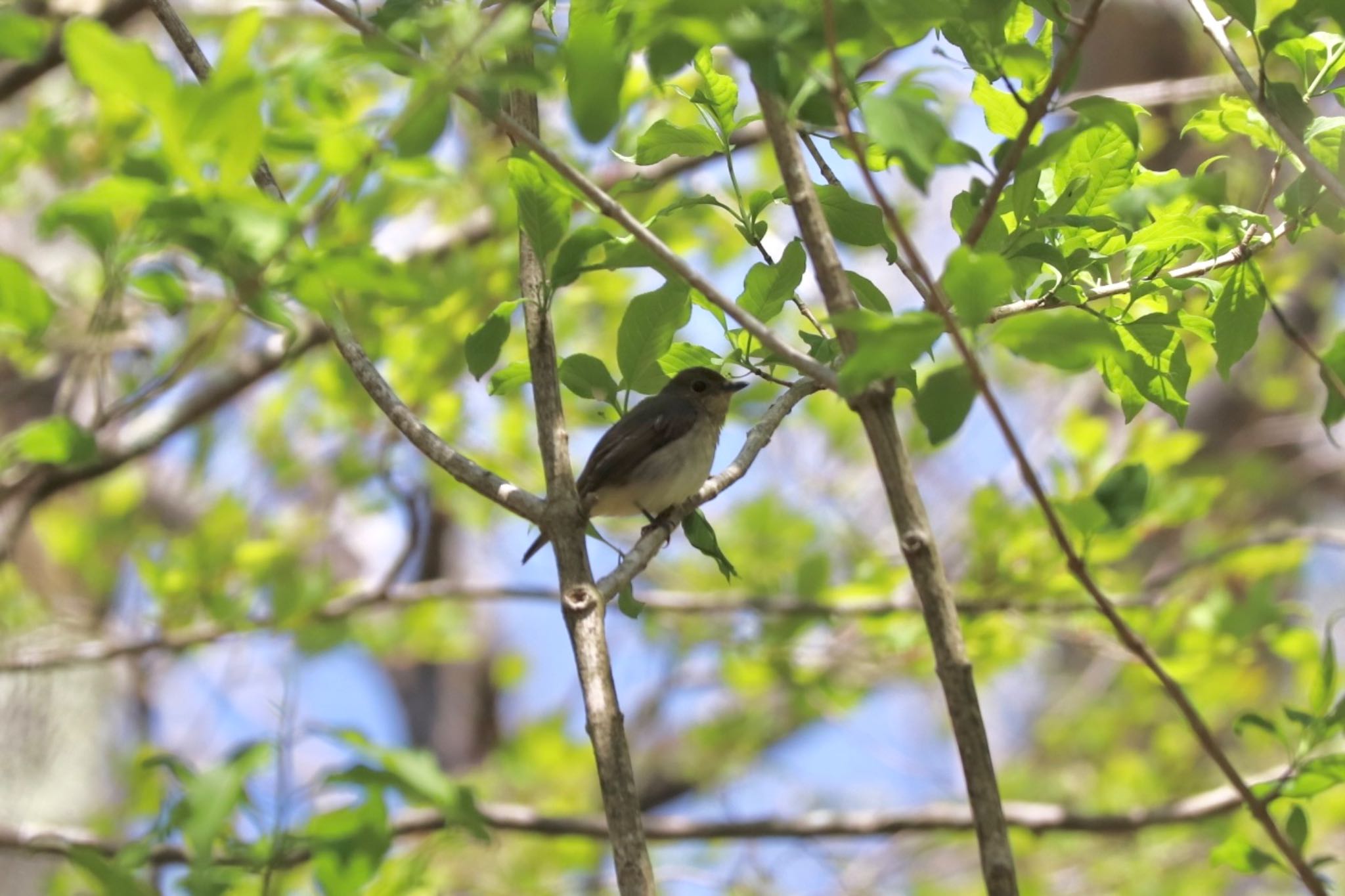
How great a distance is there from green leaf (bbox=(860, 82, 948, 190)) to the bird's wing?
9.11 ft

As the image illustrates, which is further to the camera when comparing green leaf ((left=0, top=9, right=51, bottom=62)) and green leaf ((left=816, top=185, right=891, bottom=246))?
green leaf ((left=816, top=185, right=891, bottom=246))

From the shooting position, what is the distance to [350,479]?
5582mm

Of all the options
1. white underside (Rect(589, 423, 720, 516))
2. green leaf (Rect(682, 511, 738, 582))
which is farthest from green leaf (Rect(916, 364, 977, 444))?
white underside (Rect(589, 423, 720, 516))

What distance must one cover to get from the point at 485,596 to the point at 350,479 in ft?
2.62

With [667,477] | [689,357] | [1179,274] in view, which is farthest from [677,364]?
[667,477]

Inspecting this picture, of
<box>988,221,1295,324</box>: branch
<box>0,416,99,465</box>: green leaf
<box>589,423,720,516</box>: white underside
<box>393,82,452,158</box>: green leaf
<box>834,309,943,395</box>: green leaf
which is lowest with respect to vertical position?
<box>834,309,943,395</box>: green leaf

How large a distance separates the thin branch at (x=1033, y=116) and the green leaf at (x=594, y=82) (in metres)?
0.44

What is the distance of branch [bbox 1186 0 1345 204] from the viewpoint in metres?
1.70

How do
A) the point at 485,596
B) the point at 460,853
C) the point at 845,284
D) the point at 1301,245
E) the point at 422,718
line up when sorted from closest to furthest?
1. the point at 845,284
2. the point at 485,596
3. the point at 460,853
4. the point at 1301,245
5. the point at 422,718

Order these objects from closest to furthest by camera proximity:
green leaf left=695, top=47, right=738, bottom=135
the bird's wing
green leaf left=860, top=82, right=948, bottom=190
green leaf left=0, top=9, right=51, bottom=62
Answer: green leaf left=860, top=82, right=948, bottom=190
green leaf left=0, top=9, right=51, bottom=62
green leaf left=695, top=47, right=738, bottom=135
the bird's wing

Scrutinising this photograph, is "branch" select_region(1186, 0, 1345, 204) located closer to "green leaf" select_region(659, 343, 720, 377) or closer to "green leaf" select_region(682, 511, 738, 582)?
"green leaf" select_region(659, 343, 720, 377)

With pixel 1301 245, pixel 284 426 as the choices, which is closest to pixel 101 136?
pixel 284 426

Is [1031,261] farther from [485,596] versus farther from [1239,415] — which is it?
[1239,415]

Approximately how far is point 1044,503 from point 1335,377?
677 millimetres
